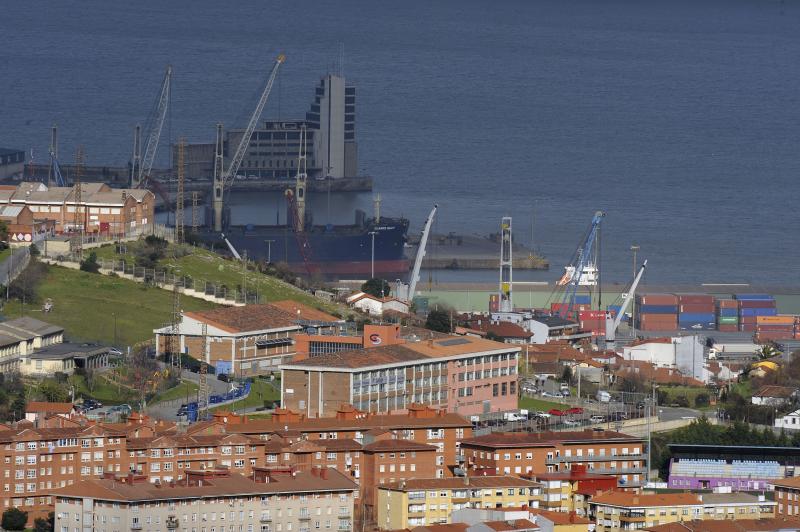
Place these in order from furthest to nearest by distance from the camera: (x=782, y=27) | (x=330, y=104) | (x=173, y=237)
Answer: (x=782, y=27), (x=330, y=104), (x=173, y=237)

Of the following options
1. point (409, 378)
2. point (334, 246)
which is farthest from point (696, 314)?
point (409, 378)

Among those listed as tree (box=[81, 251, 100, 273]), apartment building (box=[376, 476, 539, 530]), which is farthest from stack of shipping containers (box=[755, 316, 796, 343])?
apartment building (box=[376, 476, 539, 530])

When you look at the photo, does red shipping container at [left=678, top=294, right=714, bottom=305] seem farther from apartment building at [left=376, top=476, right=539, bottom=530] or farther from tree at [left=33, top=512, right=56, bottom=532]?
tree at [left=33, top=512, right=56, bottom=532]

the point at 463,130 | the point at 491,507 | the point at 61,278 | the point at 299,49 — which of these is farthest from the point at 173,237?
the point at 299,49

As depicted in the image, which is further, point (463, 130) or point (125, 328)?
point (463, 130)

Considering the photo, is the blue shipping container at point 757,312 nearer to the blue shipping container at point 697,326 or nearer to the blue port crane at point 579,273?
the blue shipping container at point 697,326

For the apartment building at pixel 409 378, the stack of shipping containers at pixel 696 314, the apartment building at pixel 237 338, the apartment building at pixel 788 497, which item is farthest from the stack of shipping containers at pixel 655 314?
the apartment building at pixel 788 497

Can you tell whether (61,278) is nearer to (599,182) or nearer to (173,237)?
(173,237)

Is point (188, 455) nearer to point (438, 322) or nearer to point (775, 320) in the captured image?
point (438, 322)
